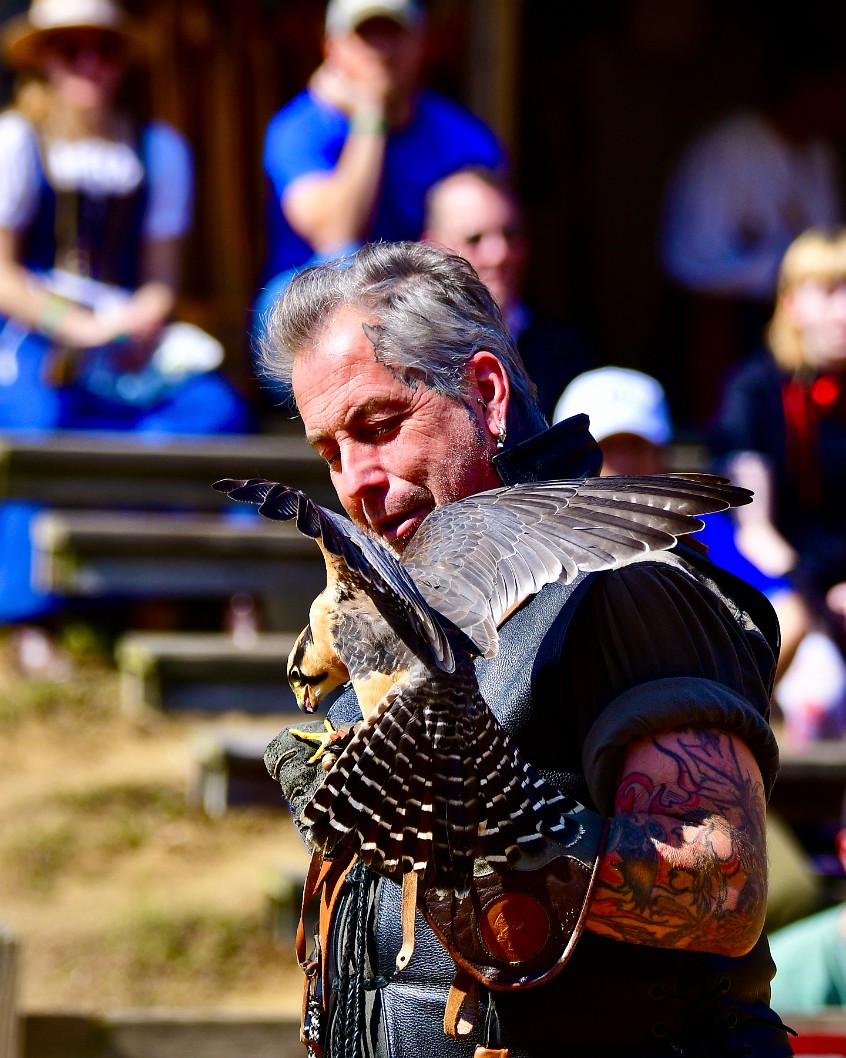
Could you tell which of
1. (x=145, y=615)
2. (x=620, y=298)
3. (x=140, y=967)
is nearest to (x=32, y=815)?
(x=140, y=967)

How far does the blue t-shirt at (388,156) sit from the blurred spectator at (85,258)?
0.51 metres

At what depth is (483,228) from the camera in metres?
4.77

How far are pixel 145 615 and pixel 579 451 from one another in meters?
Answer: 4.39

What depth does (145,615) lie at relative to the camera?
241 inches

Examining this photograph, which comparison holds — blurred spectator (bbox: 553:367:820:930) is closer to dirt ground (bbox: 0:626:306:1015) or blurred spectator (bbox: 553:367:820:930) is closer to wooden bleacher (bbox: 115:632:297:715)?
dirt ground (bbox: 0:626:306:1015)

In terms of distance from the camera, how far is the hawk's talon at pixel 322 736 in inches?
70.8

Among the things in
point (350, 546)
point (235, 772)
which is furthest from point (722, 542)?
point (350, 546)

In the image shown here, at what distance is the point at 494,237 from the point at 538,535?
3.16m

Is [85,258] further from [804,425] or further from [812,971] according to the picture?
[812,971]

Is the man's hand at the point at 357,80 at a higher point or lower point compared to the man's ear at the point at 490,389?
higher

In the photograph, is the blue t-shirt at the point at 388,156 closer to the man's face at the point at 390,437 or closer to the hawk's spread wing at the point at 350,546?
the man's face at the point at 390,437

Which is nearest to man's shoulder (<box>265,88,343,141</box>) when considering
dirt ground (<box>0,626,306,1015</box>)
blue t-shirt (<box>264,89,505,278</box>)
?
blue t-shirt (<box>264,89,505,278</box>)

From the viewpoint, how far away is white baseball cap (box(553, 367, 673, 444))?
4277 millimetres

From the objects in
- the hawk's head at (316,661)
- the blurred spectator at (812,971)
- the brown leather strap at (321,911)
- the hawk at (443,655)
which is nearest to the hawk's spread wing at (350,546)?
the hawk at (443,655)
